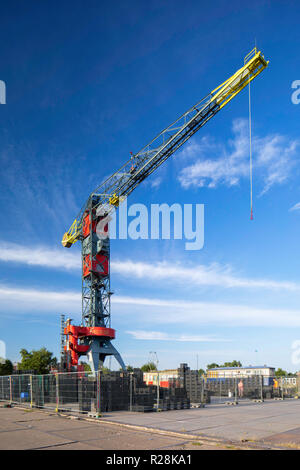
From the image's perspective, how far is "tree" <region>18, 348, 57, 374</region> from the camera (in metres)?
58.5

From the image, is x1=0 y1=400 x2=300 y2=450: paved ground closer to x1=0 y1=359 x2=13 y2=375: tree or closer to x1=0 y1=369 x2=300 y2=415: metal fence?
x1=0 y1=369 x2=300 y2=415: metal fence

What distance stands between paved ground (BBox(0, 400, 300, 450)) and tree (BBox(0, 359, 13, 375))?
56.2m

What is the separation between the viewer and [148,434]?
1163 centimetres

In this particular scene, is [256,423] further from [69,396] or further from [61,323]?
[61,323]

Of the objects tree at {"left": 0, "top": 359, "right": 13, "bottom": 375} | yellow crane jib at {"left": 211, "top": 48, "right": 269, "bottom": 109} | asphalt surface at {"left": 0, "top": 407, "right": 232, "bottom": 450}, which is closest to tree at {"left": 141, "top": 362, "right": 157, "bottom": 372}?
tree at {"left": 0, "top": 359, "right": 13, "bottom": 375}

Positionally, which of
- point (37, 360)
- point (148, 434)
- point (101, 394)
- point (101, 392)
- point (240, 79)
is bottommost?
point (37, 360)

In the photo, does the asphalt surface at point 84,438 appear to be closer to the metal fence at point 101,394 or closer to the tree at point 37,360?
the metal fence at point 101,394

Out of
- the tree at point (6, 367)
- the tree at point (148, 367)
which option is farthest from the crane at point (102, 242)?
the tree at point (148, 367)

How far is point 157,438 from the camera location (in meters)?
10.9

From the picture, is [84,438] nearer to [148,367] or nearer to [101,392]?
[101,392]

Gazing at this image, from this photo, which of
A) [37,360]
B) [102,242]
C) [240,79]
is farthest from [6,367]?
[240,79]

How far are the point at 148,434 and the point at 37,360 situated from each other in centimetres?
5221

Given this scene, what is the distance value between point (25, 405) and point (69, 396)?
21.6 ft
